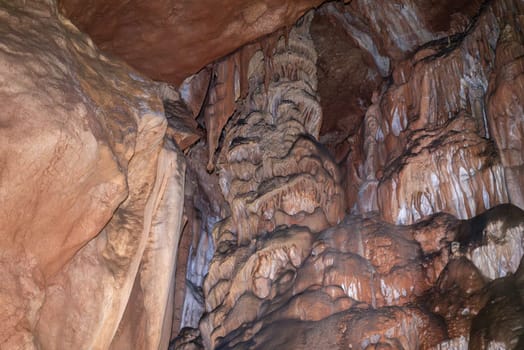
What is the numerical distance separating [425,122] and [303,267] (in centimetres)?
289

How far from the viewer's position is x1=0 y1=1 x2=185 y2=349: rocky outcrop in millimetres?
3445

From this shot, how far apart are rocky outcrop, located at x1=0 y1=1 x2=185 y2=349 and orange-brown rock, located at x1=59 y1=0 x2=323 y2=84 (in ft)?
3.74

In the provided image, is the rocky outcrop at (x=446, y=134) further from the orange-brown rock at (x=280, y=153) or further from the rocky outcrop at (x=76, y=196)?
the rocky outcrop at (x=76, y=196)

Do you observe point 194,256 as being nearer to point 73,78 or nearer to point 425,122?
point 425,122

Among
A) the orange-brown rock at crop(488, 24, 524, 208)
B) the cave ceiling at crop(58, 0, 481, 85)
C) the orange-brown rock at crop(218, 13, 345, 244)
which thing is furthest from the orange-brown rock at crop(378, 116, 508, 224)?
the cave ceiling at crop(58, 0, 481, 85)

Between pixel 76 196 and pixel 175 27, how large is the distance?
3.07 m

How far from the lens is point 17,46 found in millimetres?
3625

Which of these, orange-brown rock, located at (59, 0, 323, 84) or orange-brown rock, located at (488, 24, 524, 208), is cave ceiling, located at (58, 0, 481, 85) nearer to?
orange-brown rock, located at (59, 0, 323, 84)

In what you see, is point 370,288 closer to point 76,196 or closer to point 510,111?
point 510,111

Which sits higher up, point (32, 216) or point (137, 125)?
point (137, 125)

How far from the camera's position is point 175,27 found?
6246mm

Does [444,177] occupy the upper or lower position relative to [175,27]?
lower

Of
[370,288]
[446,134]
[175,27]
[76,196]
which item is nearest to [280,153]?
[446,134]

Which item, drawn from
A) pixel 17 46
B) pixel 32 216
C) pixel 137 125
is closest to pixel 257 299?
pixel 137 125
